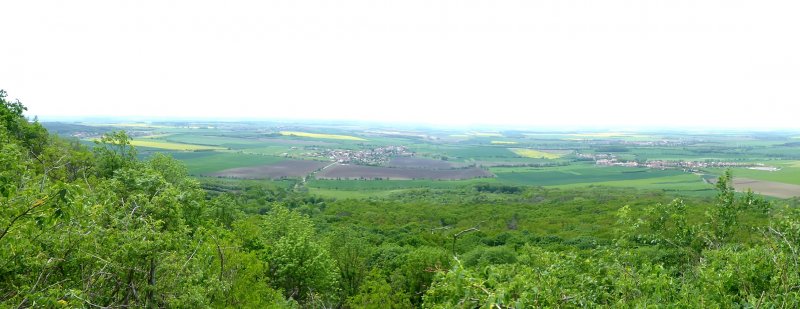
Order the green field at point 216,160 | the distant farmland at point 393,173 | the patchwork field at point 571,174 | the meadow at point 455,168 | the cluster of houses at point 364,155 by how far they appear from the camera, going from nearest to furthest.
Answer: the meadow at point 455,168 → the green field at point 216,160 → the distant farmland at point 393,173 → the patchwork field at point 571,174 → the cluster of houses at point 364,155

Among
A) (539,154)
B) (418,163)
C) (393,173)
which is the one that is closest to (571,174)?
(418,163)

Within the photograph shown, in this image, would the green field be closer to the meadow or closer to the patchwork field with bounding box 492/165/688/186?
the meadow

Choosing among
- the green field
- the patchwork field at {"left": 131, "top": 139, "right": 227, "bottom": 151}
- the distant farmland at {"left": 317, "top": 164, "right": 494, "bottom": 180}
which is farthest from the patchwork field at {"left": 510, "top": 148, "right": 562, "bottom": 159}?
the patchwork field at {"left": 131, "top": 139, "right": 227, "bottom": 151}

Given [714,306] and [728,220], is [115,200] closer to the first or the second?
[714,306]

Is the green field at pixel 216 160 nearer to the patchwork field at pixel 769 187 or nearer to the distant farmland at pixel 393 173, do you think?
the distant farmland at pixel 393 173

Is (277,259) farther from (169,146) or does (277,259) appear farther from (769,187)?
(169,146)

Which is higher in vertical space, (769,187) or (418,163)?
(769,187)

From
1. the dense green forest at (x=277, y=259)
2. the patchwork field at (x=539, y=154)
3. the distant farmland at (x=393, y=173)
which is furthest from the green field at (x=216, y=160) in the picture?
the patchwork field at (x=539, y=154)
